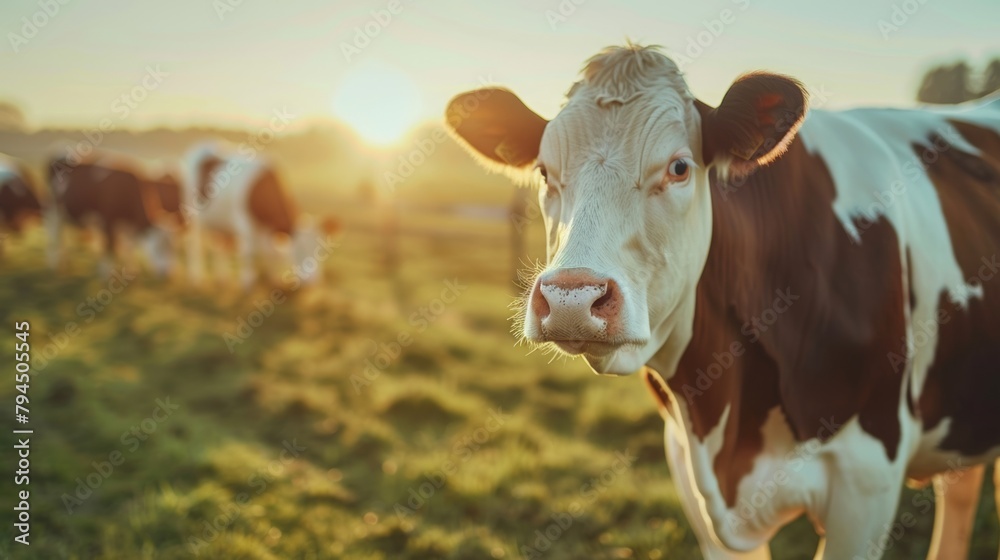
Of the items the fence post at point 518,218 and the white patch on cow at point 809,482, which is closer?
the white patch on cow at point 809,482

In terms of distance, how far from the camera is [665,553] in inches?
149

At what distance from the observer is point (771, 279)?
2479mm

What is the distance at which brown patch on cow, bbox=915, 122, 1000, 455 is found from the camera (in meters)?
2.63

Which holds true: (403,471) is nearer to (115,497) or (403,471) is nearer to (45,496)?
(115,497)

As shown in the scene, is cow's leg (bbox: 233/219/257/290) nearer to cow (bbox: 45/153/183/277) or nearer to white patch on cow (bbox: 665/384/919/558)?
cow (bbox: 45/153/183/277)

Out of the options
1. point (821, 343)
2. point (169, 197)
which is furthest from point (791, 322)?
point (169, 197)

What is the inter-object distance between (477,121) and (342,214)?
20597mm

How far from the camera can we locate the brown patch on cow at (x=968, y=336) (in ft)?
8.64

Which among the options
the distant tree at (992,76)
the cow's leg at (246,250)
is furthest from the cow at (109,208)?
the distant tree at (992,76)

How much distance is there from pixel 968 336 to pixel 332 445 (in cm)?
422

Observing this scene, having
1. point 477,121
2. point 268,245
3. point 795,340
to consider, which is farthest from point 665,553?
point 268,245

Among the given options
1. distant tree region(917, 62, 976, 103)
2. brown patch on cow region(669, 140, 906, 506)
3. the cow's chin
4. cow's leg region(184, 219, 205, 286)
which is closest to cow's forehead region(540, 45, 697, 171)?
brown patch on cow region(669, 140, 906, 506)

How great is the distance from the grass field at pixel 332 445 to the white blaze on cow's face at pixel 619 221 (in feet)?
7.33

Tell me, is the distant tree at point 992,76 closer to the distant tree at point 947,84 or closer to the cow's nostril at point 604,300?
the distant tree at point 947,84
